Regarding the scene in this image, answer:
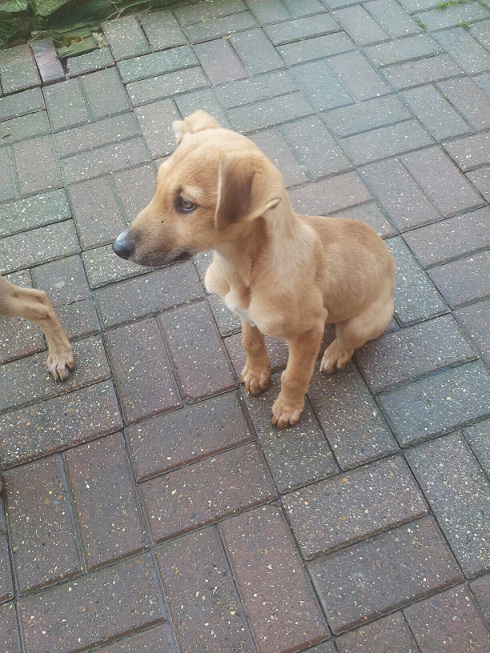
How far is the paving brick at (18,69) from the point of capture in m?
4.84

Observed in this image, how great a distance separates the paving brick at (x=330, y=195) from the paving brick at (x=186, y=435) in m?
1.54

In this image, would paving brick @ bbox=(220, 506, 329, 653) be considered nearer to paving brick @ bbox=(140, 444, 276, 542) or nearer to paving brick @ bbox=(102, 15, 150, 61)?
paving brick @ bbox=(140, 444, 276, 542)

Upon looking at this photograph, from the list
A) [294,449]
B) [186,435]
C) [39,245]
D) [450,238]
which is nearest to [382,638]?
[294,449]

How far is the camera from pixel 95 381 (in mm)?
3252

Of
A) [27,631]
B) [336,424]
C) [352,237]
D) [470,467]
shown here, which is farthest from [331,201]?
[27,631]

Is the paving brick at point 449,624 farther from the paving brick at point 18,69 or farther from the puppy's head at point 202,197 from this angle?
the paving brick at point 18,69

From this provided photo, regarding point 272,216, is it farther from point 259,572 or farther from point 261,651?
point 261,651

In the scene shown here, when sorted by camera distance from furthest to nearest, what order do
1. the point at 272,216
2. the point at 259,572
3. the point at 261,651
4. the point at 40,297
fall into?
the point at 40,297
the point at 259,572
the point at 261,651
the point at 272,216

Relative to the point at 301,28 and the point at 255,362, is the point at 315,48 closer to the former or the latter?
the point at 301,28

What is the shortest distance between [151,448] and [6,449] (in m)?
0.80

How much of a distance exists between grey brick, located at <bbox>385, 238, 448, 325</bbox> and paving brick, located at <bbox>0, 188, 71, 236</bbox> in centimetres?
234

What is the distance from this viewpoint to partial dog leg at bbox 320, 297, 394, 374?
2.89 meters

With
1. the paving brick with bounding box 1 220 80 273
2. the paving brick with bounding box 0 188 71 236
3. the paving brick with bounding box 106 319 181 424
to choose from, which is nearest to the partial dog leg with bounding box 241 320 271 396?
the paving brick with bounding box 106 319 181 424

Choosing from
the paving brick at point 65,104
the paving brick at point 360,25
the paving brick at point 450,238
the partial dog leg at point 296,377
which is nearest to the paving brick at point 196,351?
the partial dog leg at point 296,377
